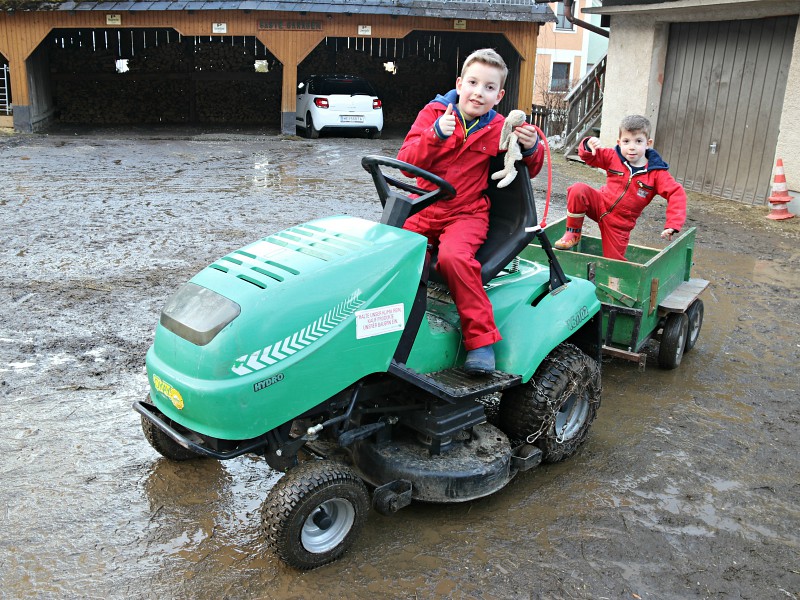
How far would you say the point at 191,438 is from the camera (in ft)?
10.8

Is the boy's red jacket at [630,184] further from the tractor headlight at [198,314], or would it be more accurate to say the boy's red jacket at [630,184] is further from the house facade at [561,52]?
the house facade at [561,52]

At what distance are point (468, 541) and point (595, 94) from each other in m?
15.1

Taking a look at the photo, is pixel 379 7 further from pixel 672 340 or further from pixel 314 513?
pixel 314 513

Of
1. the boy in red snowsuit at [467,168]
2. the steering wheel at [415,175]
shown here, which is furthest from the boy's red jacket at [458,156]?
the steering wheel at [415,175]

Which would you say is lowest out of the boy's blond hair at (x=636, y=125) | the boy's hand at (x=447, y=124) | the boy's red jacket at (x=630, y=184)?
the boy's red jacket at (x=630, y=184)

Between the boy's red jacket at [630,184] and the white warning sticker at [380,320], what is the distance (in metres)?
2.92

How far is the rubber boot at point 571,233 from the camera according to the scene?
5.80 m

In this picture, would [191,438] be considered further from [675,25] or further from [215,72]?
[215,72]

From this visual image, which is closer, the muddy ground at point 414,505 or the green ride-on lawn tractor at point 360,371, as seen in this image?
the green ride-on lawn tractor at point 360,371

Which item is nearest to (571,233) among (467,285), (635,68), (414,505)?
(467,285)

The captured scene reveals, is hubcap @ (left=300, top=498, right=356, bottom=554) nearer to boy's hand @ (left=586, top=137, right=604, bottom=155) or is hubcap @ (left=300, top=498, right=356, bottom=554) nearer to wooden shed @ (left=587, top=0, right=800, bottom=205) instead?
boy's hand @ (left=586, top=137, right=604, bottom=155)

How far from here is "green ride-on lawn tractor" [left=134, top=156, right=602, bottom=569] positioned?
2.97 meters

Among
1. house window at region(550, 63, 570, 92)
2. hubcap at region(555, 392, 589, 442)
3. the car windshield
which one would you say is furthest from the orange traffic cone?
house window at region(550, 63, 570, 92)

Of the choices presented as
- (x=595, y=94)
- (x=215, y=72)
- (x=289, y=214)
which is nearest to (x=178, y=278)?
(x=289, y=214)
